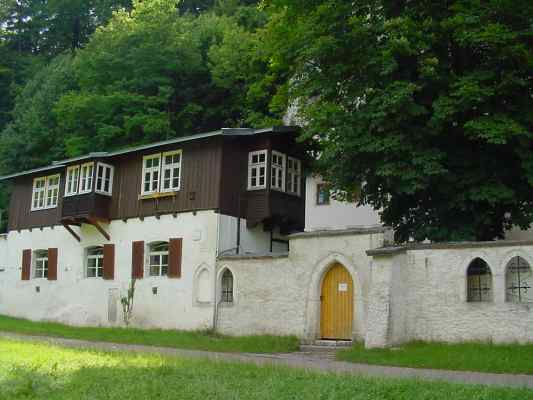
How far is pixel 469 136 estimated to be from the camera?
19266mm

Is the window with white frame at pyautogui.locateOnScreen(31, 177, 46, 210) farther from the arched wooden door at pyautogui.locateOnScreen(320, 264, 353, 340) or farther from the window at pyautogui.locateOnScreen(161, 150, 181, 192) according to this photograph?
the arched wooden door at pyautogui.locateOnScreen(320, 264, 353, 340)

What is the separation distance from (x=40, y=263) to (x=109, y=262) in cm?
596

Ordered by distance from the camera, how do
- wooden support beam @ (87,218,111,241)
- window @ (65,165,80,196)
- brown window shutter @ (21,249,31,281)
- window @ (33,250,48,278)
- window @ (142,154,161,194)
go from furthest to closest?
brown window shutter @ (21,249,31,281) → window @ (33,250,48,278) → window @ (65,165,80,196) → wooden support beam @ (87,218,111,241) → window @ (142,154,161,194)

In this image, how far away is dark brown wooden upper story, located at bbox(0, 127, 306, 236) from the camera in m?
25.7

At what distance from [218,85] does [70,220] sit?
14858 mm

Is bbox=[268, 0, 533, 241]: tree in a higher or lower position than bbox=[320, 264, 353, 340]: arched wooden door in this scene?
higher

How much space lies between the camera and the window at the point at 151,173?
91.2ft

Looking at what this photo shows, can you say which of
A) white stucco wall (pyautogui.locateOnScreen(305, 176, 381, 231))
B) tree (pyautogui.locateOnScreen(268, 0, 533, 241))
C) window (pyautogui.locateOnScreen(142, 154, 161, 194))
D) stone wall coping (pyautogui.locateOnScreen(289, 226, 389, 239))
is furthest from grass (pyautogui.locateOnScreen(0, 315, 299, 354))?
white stucco wall (pyautogui.locateOnScreen(305, 176, 381, 231))

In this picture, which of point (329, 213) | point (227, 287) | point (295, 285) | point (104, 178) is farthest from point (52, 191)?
point (295, 285)

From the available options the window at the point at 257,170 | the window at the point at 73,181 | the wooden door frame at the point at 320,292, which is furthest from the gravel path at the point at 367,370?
the window at the point at 73,181

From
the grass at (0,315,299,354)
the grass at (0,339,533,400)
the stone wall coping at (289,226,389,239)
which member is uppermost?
the stone wall coping at (289,226,389,239)

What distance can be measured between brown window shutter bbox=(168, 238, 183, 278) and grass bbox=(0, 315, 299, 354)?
6.91 ft

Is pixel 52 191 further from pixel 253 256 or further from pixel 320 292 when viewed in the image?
pixel 320 292

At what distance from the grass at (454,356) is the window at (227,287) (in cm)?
699
